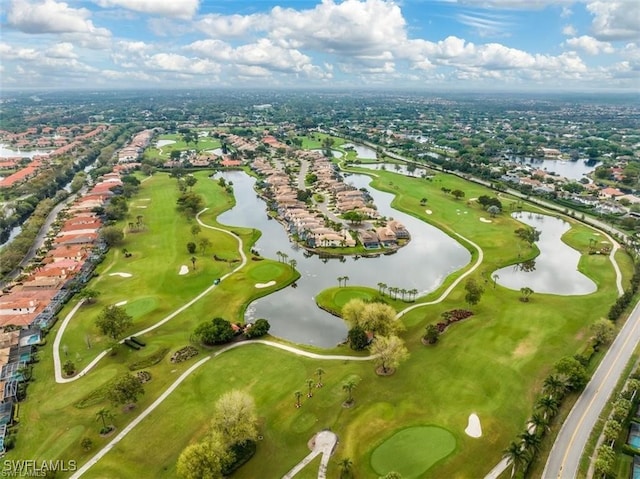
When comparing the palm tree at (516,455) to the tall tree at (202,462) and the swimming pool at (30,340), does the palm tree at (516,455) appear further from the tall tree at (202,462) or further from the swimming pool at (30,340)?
the swimming pool at (30,340)

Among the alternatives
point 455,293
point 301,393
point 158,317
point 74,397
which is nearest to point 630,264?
point 455,293

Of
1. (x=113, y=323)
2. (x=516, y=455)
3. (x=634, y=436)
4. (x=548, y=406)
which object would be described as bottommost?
(x=634, y=436)

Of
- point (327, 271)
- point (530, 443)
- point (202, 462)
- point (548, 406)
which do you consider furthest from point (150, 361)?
point (548, 406)

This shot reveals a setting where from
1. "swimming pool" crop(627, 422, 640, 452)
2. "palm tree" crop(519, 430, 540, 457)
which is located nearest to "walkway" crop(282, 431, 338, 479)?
"palm tree" crop(519, 430, 540, 457)

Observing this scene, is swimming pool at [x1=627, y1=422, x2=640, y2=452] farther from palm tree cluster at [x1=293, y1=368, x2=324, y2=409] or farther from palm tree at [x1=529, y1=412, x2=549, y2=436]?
palm tree cluster at [x1=293, y1=368, x2=324, y2=409]

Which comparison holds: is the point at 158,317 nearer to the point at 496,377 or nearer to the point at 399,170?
the point at 496,377

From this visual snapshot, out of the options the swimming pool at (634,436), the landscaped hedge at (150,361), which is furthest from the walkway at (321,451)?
the swimming pool at (634,436)

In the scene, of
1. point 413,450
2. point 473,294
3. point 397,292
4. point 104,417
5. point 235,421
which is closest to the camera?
point 235,421

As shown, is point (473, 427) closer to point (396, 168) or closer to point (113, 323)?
point (113, 323)
